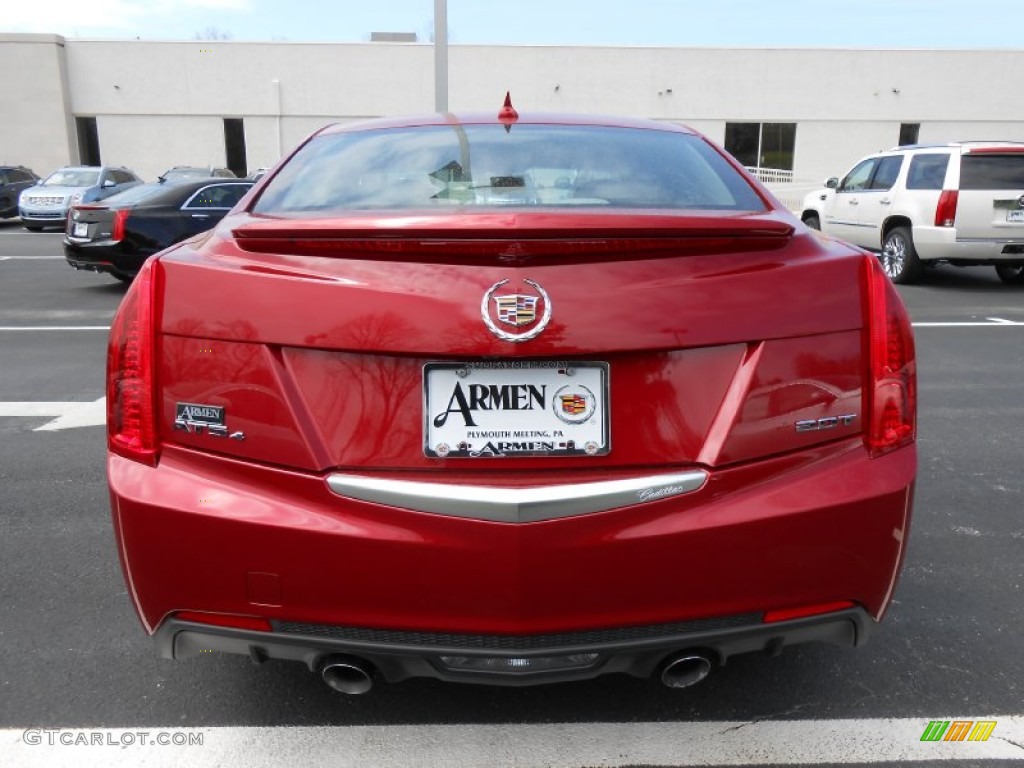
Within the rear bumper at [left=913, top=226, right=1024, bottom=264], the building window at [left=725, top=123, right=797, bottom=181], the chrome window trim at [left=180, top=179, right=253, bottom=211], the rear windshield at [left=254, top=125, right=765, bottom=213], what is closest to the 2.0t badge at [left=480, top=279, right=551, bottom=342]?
the rear windshield at [left=254, top=125, right=765, bottom=213]

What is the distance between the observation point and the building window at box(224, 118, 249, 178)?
40.1m

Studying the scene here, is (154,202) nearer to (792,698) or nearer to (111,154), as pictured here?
(792,698)

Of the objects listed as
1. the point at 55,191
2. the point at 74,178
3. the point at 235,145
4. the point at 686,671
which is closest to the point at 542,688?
the point at 686,671

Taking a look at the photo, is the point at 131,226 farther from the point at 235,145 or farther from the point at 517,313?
the point at 235,145

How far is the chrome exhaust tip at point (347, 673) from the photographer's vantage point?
2.08 m

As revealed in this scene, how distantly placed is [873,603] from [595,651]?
0.70 metres

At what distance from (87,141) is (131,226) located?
34533 millimetres

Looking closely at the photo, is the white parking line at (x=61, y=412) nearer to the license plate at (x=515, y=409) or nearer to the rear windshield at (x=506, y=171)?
the rear windshield at (x=506, y=171)

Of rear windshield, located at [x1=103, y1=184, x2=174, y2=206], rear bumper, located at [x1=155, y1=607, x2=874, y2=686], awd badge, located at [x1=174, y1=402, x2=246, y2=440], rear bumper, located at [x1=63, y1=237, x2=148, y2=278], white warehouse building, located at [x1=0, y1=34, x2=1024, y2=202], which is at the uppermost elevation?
white warehouse building, located at [x1=0, y1=34, x2=1024, y2=202]

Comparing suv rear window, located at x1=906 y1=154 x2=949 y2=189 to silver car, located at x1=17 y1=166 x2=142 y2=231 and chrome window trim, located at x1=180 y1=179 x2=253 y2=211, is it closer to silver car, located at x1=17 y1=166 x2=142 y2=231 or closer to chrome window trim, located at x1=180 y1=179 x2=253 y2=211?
chrome window trim, located at x1=180 y1=179 x2=253 y2=211

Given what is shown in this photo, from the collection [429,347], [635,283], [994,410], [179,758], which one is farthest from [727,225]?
[994,410]

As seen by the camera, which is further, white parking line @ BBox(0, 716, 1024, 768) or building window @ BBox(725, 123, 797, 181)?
building window @ BBox(725, 123, 797, 181)

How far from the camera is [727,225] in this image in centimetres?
204

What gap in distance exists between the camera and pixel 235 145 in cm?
4056
